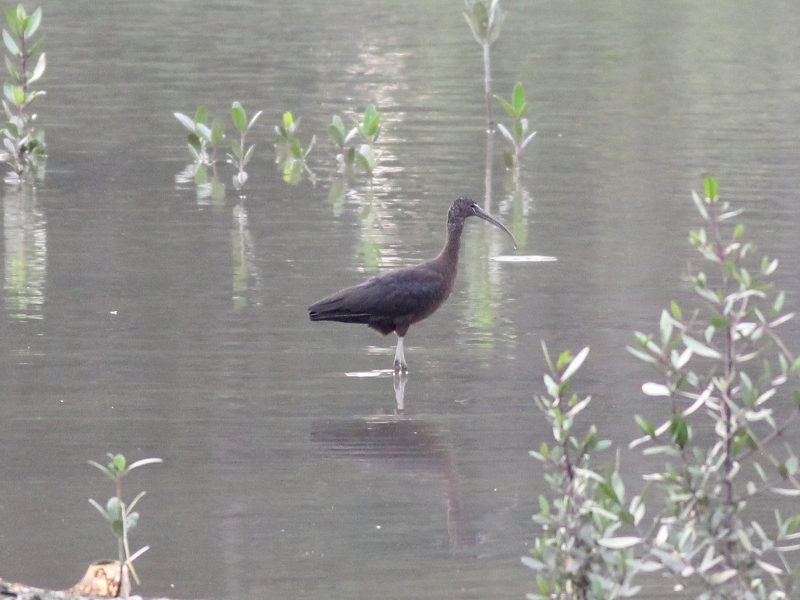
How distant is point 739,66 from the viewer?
74.8 feet

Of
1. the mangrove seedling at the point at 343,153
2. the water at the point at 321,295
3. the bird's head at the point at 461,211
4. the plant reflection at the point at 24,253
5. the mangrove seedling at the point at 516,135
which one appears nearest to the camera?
the water at the point at 321,295

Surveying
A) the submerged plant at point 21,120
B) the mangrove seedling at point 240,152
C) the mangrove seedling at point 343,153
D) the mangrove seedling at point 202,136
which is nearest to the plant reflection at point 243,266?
the mangrove seedling at point 240,152

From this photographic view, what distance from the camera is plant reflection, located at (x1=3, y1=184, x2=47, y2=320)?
33.4 ft

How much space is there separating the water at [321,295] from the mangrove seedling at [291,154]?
197 millimetres

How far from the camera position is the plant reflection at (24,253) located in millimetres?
10172

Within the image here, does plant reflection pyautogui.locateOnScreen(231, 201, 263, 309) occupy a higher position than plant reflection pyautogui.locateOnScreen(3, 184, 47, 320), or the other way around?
plant reflection pyautogui.locateOnScreen(3, 184, 47, 320)

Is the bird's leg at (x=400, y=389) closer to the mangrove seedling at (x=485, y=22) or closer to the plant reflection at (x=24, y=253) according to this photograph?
the plant reflection at (x=24, y=253)

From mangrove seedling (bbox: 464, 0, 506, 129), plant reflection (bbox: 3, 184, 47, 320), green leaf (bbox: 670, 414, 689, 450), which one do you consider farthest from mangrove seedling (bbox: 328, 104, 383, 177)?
green leaf (bbox: 670, 414, 689, 450)

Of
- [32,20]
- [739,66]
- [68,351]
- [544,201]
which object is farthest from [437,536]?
[739,66]

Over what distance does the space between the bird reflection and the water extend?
0.02 metres

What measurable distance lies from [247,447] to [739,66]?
1702cm

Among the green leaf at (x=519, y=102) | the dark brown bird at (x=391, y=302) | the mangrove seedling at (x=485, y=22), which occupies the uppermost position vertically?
the mangrove seedling at (x=485, y=22)

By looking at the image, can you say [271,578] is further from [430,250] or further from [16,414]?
[430,250]

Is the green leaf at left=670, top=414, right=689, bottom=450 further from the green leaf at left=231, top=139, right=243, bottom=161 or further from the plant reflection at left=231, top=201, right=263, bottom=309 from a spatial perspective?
the green leaf at left=231, top=139, right=243, bottom=161
